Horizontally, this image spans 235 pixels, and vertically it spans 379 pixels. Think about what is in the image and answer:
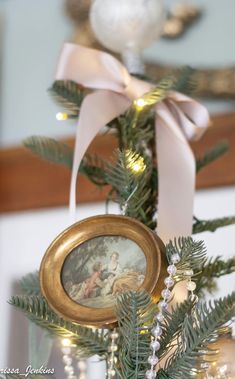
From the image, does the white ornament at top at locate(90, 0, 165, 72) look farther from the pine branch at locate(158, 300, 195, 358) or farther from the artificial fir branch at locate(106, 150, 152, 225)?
the pine branch at locate(158, 300, 195, 358)

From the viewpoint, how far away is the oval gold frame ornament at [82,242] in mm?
493

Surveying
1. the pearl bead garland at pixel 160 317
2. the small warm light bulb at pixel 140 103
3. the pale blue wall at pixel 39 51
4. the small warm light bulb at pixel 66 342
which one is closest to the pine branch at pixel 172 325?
the pearl bead garland at pixel 160 317

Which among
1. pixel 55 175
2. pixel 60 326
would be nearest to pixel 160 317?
pixel 60 326

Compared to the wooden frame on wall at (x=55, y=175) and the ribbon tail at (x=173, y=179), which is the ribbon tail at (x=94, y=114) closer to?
the ribbon tail at (x=173, y=179)

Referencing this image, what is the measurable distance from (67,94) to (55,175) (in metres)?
0.45

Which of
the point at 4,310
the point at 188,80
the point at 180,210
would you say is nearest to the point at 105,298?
the point at 180,210

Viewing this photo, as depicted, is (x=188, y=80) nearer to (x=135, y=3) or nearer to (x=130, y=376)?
(x=135, y=3)

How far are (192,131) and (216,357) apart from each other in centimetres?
27

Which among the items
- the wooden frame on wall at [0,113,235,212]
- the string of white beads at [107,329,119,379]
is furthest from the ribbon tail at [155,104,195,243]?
the wooden frame on wall at [0,113,235,212]

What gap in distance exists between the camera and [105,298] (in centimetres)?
51

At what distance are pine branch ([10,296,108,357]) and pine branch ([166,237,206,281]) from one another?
0.34 feet

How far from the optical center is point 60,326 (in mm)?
548

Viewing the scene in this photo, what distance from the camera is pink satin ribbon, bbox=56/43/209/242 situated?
2.09ft

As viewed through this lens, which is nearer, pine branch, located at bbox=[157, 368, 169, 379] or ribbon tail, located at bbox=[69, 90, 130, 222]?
pine branch, located at bbox=[157, 368, 169, 379]
